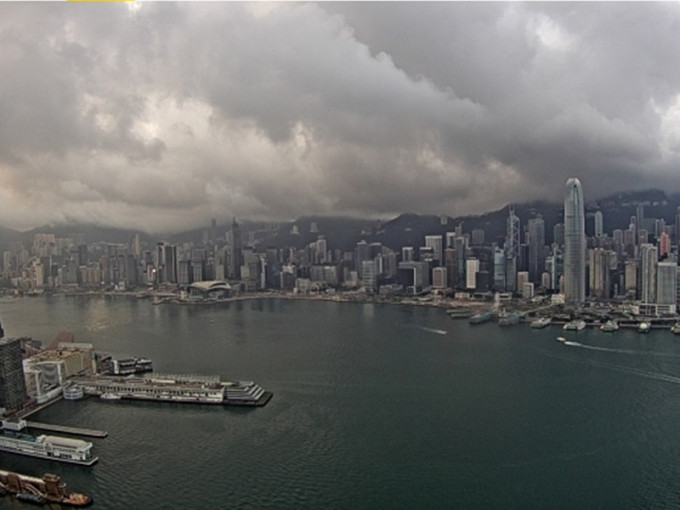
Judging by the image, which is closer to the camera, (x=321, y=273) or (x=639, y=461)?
(x=639, y=461)

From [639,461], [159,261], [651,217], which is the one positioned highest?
[651,217]

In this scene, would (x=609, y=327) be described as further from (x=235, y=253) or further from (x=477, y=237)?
(x=235, y=253)

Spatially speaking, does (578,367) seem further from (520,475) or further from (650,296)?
(650,296)

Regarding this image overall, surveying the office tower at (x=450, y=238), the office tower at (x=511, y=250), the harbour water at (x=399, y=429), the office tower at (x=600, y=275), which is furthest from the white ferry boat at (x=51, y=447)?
the office tower at (x=450, y=238)

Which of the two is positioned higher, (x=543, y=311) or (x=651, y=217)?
(x=651, y=217)

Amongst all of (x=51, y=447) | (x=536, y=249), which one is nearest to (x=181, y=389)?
(x=51, y=447)

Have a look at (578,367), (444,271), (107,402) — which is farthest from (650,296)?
(107,402)
